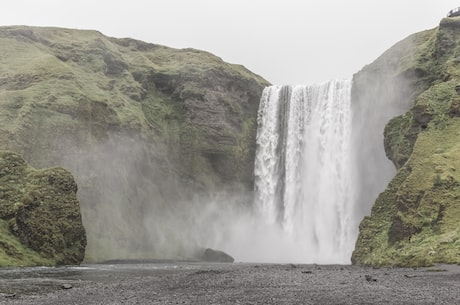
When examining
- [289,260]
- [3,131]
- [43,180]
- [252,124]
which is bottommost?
[289,260]

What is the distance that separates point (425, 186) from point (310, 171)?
3693 cm

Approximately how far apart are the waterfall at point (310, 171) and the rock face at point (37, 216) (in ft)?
115

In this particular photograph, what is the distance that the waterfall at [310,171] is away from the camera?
73.7m

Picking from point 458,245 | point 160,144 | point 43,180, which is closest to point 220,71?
point 160,144

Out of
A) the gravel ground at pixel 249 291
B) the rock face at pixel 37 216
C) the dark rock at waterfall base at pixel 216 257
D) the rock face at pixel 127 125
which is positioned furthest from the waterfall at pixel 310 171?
the gravel ground at pixel 249 291

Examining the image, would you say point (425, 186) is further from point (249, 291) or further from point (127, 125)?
point (127, 125)

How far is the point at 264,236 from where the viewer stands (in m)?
83.8

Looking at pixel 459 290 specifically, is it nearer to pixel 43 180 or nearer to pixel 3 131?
pixel 43 180

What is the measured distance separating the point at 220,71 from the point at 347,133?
32.3 meters

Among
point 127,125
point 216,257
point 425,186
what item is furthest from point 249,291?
point 127,125

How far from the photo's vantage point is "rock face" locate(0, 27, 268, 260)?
70000 millimetres

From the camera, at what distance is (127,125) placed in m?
81.1

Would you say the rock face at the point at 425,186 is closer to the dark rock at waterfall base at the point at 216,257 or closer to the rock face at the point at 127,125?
the dark rock at waterfall base at the point at 216,257

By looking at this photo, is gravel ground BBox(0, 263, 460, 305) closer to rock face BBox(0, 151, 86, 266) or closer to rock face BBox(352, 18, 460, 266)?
rock face BBox(352, 18, 460, 266)
